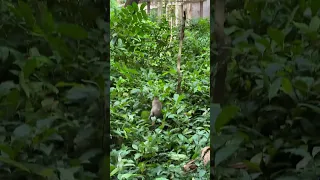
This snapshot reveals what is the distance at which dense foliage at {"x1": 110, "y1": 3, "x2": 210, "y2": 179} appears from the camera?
139cm

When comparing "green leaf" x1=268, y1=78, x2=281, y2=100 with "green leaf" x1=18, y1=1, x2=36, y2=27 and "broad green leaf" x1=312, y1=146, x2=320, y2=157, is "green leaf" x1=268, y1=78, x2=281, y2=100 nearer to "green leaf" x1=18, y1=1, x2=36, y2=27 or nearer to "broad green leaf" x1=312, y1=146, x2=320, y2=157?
"broad green leaf" x1=312, y1=146, x2=320, y2=157

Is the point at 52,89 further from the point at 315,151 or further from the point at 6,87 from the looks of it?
the point at 315,151

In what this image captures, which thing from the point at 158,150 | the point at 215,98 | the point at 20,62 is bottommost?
the point at 158,150

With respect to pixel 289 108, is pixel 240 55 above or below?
above

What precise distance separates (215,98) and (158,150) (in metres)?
0.42

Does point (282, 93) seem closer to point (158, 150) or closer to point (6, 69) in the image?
point (158, 150)

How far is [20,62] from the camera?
1.02 m

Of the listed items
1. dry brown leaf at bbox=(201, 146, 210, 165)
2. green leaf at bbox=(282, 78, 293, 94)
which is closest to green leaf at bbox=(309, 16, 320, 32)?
green leaf at bbox=(282, 78, 293, 94)

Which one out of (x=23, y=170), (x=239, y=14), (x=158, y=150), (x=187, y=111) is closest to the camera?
(x=23, y=170)

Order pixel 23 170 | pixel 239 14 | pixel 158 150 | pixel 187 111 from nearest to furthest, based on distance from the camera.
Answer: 1. pixel 23 170
2. pixel 239 14
3. pixel 158 150
4. pixel 187 111

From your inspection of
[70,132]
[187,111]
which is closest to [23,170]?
[70,132]

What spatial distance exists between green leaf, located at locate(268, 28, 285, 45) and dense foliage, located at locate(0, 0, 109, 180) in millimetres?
491

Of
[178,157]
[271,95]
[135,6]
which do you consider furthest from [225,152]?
[135,6]

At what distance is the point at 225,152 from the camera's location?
1.11 m
